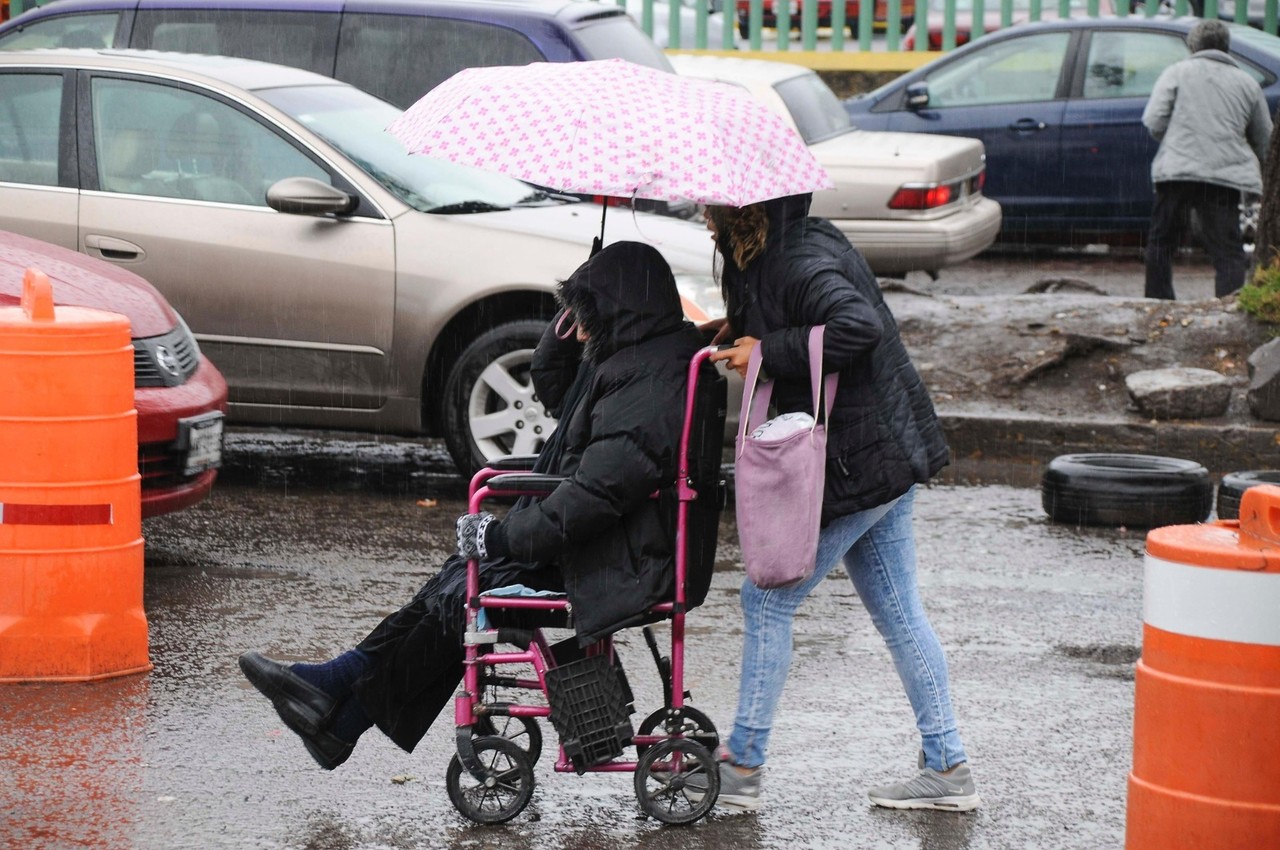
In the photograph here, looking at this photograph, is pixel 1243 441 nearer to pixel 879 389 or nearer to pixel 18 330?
pixel 879 389

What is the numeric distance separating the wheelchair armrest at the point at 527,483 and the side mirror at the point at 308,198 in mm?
3867

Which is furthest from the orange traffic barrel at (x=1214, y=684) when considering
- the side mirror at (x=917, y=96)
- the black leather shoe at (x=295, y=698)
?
the side mirror at (x=917, y=96)

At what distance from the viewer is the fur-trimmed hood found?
4523 mm

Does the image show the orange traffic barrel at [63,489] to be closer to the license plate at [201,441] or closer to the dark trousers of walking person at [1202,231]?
the license plate at [201,441]

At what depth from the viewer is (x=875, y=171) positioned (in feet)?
42.4

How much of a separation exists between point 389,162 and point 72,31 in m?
3.05

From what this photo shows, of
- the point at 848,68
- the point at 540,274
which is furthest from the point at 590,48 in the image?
the point at 848,68

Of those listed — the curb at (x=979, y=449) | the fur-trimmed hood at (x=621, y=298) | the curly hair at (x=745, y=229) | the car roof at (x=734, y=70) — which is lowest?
the curb at (x=979, y=449)

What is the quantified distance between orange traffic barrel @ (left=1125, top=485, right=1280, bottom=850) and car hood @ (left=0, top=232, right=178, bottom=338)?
422cm

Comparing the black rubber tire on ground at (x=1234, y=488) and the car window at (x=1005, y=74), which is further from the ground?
the car window at (x=1005, y=74)

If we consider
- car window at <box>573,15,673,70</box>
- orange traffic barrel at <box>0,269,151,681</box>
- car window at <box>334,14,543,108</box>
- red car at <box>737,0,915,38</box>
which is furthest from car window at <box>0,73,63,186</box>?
red car at <box>737,0,915,38</box>

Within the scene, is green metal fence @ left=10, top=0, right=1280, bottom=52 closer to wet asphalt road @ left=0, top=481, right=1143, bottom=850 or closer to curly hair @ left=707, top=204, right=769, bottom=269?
wet asphalt road @ left=0, top=481, right=1143, bottom=850

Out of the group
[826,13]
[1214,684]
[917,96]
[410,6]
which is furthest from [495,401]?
[826,13]

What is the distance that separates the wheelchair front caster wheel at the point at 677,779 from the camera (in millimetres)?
4484
